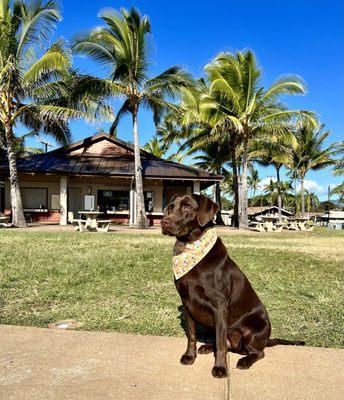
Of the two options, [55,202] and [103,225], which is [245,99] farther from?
[55,202]

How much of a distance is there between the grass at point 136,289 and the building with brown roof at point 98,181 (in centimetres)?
1330

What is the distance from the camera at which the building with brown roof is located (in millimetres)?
22094

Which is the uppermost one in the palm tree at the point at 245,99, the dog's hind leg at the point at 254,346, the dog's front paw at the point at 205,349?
the palm tree at the point at 245,99

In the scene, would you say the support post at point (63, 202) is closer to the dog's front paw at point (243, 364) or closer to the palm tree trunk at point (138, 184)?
the palm tree trunk at point (138, 184)

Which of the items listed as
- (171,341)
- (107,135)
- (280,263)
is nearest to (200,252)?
(171,341)

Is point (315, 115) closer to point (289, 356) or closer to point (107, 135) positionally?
point (107, 135)

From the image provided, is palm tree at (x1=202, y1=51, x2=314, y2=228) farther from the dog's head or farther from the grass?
the dog's head

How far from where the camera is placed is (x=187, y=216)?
284 centimetres

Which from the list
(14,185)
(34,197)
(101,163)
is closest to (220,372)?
(14,185)

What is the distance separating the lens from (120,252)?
855 centimetres

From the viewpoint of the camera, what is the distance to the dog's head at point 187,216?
281cm

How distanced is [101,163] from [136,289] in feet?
60.6

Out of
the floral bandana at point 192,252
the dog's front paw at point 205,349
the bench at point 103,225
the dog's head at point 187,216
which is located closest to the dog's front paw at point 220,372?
the dog's front paw at point 205,349

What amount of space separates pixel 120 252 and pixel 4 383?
234 inches
